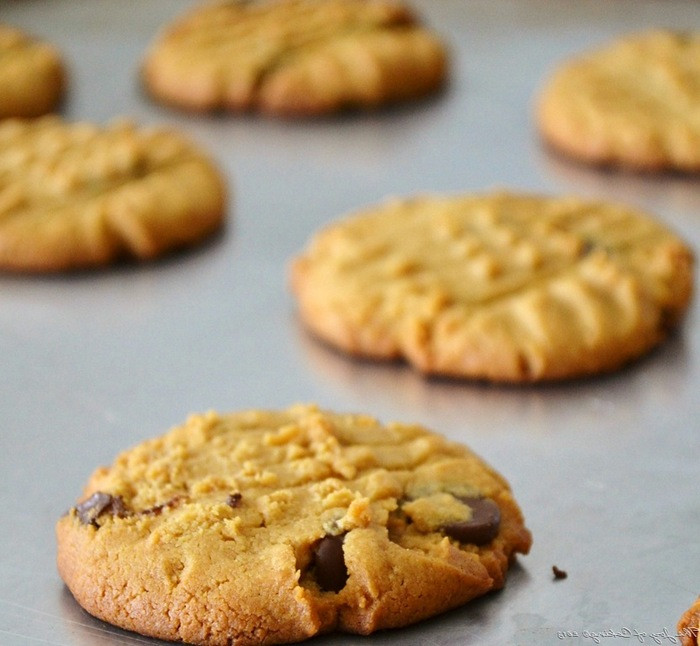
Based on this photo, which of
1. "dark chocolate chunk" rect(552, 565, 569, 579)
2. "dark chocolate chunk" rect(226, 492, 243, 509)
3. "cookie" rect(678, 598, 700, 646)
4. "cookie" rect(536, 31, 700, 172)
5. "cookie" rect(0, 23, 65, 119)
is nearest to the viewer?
"cookie" rect(678, 598, 700, 646)

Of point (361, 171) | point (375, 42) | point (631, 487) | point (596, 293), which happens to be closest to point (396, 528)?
point (631, 487)

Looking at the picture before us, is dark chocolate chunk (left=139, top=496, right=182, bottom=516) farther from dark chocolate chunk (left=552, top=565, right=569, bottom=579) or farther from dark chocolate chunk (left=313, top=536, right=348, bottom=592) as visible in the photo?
dark chocolate chunk (left=552, top=565, right=569, bottom=579)

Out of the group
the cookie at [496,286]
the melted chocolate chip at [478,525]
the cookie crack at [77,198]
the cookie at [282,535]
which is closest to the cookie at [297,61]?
the cookie crack at [77,198]

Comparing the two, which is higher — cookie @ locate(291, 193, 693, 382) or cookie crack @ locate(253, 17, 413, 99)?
cookie crack @ locate(253, 17, 413, 99)

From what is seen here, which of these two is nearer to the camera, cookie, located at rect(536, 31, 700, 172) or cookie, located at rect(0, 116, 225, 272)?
cookie, located at rect(0, 116, 225, 272)

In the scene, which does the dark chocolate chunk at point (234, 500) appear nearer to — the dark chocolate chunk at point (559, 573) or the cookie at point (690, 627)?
the dark chocolate chunk at point (559, 573)

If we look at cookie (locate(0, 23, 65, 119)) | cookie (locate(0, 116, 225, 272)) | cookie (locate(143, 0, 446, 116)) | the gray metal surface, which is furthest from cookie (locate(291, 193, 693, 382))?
cookie (locate(0, 23, 65, 119))

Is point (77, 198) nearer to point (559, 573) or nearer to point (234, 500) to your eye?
point (234, 500)
